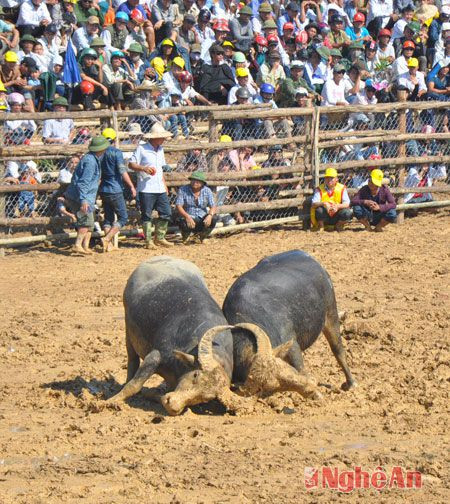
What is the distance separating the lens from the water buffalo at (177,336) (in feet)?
26.1

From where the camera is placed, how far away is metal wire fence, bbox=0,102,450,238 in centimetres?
1585

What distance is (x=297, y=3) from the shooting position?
2206 cm

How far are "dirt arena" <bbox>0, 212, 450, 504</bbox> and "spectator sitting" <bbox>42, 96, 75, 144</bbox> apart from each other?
291 centimetres

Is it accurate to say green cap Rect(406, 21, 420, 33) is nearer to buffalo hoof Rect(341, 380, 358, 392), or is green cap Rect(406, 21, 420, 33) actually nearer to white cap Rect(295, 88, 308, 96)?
white cap Rect(295, 88, 308, 96)

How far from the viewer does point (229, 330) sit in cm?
841

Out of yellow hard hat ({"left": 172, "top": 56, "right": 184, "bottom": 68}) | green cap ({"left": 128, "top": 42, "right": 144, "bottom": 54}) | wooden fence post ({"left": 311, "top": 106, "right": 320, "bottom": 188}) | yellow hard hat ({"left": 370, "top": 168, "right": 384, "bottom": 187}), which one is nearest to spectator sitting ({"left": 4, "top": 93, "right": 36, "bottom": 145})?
green cap ({"left": 128, "top": 42, "right": 144, "bottom": 54})

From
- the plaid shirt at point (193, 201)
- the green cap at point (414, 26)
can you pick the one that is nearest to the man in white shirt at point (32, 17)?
the plaid shirt at point (193, 201)

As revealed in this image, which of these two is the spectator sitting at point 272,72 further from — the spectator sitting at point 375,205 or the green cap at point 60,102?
the green cap at point 60,102

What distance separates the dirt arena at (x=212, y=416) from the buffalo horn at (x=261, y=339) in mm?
542

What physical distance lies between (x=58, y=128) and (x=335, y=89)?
5.39 m

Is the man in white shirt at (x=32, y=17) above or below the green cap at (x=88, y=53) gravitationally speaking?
above

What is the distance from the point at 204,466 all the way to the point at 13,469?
1243 millimetres

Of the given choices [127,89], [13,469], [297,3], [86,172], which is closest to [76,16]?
[127,89]

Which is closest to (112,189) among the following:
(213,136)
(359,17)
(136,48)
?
(213,136)
